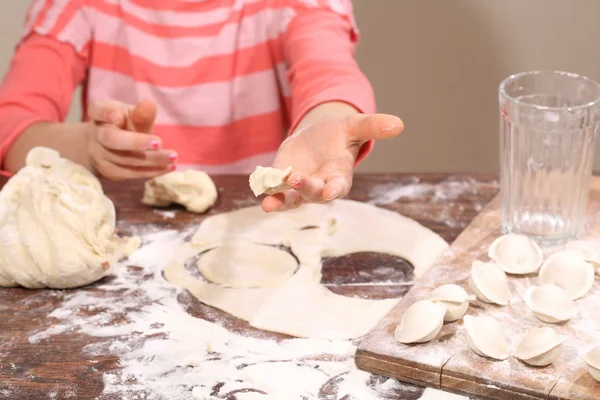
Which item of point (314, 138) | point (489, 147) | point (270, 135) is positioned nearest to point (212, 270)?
point (314, 138)

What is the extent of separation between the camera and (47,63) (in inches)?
53.9

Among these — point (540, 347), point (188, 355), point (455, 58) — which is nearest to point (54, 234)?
point (188, 355)

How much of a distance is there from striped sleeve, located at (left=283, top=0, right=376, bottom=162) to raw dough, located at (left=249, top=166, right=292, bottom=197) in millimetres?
295

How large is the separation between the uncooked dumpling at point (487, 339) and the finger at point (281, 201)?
0.23 meters

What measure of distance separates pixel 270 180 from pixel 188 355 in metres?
0.21

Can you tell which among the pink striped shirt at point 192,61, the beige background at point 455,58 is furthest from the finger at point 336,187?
the beige background at point 455,58

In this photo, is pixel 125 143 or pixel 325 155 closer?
pixel 325 155

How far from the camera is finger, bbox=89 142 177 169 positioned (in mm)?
1093

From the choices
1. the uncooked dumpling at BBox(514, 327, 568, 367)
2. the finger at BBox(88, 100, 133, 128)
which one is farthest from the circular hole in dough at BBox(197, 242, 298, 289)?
the uncooked dumpling at BBox(514, 327, 568, 367)

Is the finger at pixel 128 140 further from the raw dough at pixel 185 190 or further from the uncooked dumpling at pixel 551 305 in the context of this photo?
the uncooked dumpling at pixel 551 305

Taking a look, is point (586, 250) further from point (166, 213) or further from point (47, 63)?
point (47, 63)

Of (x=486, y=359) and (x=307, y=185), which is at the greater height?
(x=307, y=185)

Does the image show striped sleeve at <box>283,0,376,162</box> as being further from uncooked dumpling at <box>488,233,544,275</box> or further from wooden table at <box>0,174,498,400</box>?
uncooked dumpling at <box>488,233,544,275</box>

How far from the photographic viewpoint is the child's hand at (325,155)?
31.7 inches
